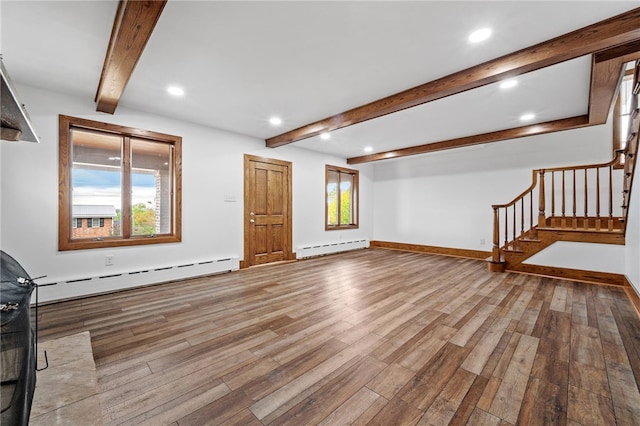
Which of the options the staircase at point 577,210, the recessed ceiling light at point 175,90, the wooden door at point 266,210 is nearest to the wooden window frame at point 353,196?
the wooden door at point 266,210

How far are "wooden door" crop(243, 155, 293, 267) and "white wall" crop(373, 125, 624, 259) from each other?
335cm

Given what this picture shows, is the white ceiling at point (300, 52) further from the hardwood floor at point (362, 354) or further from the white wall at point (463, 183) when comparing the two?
the hardwood floor at point (362, 354)

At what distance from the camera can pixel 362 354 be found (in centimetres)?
201

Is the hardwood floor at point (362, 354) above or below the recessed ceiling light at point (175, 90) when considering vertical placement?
below

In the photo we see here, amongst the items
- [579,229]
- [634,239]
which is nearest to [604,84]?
[634,239]

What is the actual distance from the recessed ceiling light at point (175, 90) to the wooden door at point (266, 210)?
1.82 meters

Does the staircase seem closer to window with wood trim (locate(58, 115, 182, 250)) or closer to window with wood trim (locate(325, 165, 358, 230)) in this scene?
window with wood trim (locate(325, 165, 358, 230))

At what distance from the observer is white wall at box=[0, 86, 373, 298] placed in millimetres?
2984

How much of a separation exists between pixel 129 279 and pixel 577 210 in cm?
749

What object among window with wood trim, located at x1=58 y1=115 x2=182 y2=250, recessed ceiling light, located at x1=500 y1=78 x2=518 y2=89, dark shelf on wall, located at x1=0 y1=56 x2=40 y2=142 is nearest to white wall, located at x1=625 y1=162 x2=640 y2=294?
recessed ceiling light, located at x1=500 y1=78 x2=518 y2=89

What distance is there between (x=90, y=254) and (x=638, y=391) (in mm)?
5235

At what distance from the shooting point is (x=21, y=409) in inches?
42.1

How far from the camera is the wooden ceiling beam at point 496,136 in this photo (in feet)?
13.2

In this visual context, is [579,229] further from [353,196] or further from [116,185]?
[116,185]
